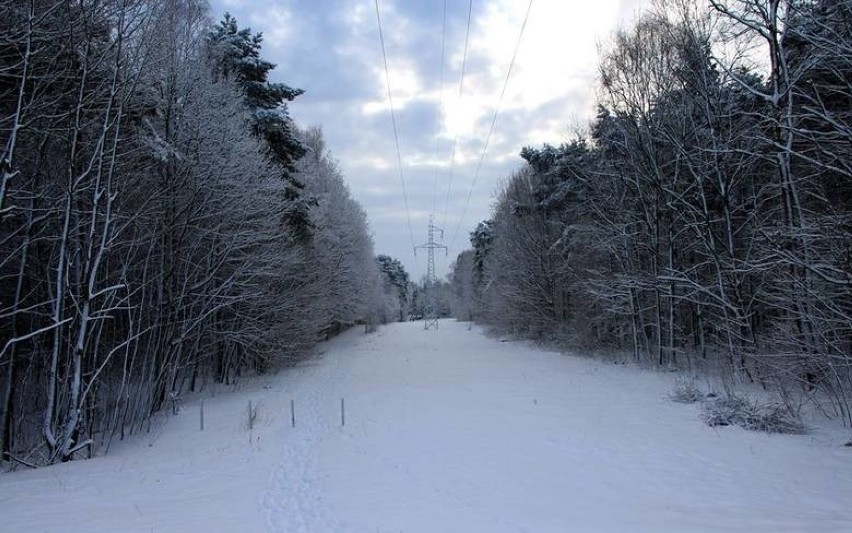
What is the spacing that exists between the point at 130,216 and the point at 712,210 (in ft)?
63.4

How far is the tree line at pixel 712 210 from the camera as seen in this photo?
31.5 feet

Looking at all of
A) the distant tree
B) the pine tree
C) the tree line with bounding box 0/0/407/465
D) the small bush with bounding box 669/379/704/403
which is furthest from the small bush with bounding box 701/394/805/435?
the distant tree

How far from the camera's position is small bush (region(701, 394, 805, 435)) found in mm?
9469

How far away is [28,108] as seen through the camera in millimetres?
9117

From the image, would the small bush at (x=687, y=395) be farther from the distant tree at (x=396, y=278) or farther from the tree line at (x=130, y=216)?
the distant tree at (x=396, y=278)

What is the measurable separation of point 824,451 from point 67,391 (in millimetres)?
13909

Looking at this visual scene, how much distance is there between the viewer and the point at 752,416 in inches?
392

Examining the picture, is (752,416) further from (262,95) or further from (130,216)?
(262,95)

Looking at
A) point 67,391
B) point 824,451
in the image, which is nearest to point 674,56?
point 824,451

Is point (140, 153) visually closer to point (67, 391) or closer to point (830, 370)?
point (67, 391)

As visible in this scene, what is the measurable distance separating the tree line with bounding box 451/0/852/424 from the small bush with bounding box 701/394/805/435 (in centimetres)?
84

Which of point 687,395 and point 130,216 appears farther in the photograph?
point 687,395

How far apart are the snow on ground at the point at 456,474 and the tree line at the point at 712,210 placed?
2.81 metres

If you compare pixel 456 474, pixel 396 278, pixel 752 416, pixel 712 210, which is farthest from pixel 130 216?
pixel 396 278
